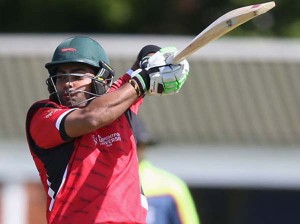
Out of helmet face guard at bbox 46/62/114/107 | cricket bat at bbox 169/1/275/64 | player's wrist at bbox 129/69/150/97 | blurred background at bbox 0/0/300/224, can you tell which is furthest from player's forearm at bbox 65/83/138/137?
blurred background at bbox 0/0/300/224

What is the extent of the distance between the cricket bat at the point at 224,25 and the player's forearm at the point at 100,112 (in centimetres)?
28

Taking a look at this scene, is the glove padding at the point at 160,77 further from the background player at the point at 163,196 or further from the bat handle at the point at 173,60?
the background player at the point at 163,196

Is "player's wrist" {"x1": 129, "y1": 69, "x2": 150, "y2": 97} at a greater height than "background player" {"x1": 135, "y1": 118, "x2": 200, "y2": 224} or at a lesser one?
greater

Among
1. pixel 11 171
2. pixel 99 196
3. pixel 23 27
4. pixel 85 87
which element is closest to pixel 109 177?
pixel 99 196

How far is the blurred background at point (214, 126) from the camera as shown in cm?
1223

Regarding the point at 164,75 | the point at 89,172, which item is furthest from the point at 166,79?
the point at 89,172

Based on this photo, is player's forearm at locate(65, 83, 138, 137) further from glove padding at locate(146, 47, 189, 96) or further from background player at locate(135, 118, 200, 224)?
background player at locate(135, 118, 200, 224)

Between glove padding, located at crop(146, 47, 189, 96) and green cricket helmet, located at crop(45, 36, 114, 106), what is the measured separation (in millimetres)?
243

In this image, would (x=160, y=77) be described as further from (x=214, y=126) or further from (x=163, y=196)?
(x=214, y=126)

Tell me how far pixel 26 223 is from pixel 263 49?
3.60 m

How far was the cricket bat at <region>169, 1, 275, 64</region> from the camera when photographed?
18.0ft

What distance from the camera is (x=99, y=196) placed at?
5.57m

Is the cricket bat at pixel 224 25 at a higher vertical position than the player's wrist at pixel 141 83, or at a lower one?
higher

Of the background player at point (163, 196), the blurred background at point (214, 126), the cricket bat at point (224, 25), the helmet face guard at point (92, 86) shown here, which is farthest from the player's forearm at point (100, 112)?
the blurred background at point (214, 126)
